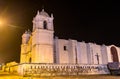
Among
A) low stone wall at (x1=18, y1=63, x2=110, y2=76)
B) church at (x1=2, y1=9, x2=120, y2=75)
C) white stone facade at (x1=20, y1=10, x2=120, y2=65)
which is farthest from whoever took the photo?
white stone facade at (x1=20, y1=10, x2=120, y2=65)

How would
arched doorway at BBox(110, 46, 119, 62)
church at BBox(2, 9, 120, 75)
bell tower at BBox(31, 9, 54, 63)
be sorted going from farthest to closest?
1. arched doorway at BBox(110, 46, 119, 62)
2. bell tower at BBox(31, 9, 54, 63)
3. church at BBox(2, 9, 120, 75)

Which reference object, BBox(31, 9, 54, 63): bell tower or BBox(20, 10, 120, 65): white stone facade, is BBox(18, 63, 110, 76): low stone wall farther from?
BBox(31, 9, 54, 63): bell tower

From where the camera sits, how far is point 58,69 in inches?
600

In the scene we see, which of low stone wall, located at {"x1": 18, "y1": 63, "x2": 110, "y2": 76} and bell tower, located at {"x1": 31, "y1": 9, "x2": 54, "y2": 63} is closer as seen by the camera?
low stone wall, located at {"x1": 18, "y1": 63, "x2": 110, "y2": 76}

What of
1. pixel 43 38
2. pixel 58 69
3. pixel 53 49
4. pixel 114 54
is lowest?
pixel 58 69

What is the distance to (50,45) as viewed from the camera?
27.8m

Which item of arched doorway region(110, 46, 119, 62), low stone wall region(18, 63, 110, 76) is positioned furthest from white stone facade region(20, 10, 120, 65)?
low stone wall region(18, 63, 110, 76)

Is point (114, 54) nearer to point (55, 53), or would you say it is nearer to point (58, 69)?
point (55, 53)

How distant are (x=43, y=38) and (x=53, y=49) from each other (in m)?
3.16

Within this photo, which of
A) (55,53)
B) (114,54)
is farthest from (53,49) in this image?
(114,54)

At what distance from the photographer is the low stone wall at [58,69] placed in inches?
526

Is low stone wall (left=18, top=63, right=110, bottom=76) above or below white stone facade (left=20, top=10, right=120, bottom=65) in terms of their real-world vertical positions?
below

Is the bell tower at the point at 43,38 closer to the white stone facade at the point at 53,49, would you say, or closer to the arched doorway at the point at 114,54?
the white stone facade at the point at 53,49

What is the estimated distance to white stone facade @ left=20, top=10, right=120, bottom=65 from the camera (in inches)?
1066
